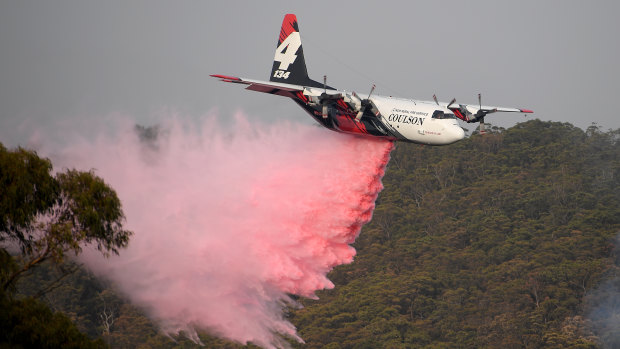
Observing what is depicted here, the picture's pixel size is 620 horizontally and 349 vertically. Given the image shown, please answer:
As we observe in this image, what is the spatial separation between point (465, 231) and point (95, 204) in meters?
59.5

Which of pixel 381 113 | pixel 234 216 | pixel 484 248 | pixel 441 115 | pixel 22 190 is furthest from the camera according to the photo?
pixel 484 248

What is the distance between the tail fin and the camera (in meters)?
41.6

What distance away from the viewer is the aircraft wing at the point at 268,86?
1523 inches

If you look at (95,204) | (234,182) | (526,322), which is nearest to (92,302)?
(526,322)

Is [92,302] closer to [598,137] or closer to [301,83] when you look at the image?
[301,83]

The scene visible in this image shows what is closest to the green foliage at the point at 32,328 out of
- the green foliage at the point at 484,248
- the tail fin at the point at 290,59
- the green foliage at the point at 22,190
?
the green foliage at the point at 22,190

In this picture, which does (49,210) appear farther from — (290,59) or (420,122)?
(290,59)

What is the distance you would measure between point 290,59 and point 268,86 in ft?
9.92

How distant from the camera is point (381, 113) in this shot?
38188 millimetres

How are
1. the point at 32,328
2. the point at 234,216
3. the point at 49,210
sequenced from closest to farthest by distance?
the point at 32,328 < the point at 49,210 < the point at 234,216

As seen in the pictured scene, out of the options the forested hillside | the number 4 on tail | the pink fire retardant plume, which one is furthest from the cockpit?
the forested hillside

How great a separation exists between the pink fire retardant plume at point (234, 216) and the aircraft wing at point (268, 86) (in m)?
2.42

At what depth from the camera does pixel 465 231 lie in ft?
274

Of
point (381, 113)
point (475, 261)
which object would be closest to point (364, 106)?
point (381, 113)
